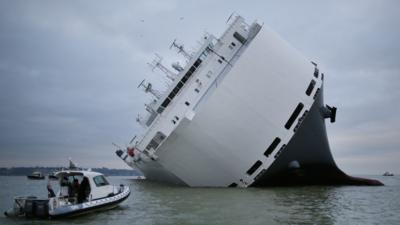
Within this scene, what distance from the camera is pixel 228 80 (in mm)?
22172

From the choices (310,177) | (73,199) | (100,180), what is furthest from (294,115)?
(73,199)

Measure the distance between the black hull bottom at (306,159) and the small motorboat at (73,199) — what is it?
9719 mm

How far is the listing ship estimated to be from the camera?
22.4 m

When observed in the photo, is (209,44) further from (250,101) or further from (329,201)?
(329,201)

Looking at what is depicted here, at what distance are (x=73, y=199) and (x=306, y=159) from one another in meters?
14.8

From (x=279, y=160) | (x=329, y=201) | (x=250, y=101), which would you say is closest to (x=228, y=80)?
(x=250, y=101)

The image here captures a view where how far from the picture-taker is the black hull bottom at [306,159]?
23.7 meters

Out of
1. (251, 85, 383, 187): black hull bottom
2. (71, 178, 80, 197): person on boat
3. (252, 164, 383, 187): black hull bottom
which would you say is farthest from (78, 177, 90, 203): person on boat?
(252, 164, 383, 187): black hull bottom

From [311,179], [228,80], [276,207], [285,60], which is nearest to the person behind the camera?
[276,207]

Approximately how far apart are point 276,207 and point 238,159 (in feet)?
22.6

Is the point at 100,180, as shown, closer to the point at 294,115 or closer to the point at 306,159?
the point at 294,115

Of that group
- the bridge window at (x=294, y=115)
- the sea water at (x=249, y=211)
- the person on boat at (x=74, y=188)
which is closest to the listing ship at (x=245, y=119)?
the bridge window at (x=294, y=115)

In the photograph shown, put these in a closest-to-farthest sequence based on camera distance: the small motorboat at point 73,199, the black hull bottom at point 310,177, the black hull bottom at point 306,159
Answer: the small motorboat at point 73,199 → the black hull bottom at point 306,159 → the black hull bottom at point 310,177

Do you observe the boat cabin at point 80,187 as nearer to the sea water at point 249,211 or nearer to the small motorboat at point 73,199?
the small motorboat at point 73,199
